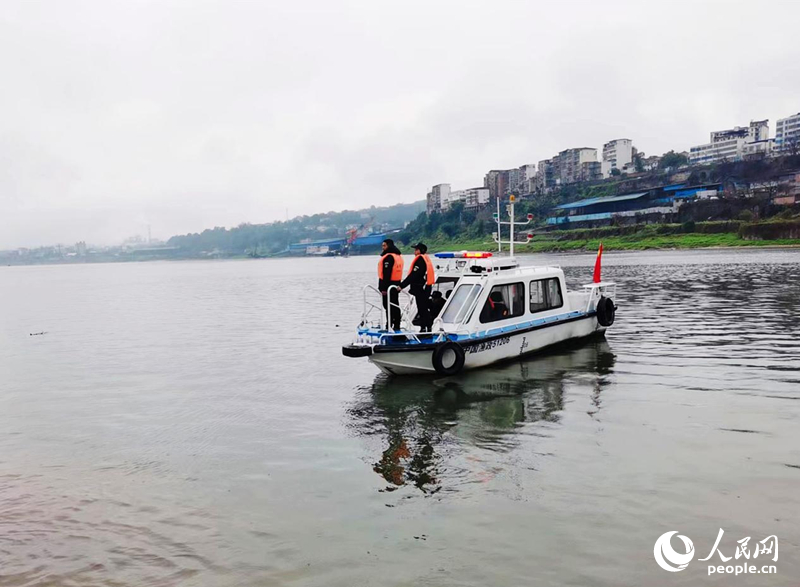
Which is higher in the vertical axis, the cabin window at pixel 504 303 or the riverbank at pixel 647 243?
the riverbank at pixel 647 243

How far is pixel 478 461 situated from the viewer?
9414 millimetres

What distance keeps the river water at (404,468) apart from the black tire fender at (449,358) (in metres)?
0.36

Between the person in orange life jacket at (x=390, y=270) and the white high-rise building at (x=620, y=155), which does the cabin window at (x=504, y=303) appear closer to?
the person in orange life jacket at (x=390, y=270)

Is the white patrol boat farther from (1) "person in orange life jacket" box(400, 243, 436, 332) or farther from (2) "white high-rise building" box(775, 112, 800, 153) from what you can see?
(2) "white high-rise building" box(775, 112, 800, 153)

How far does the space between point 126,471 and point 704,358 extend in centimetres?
1410

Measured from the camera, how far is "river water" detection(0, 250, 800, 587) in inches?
260

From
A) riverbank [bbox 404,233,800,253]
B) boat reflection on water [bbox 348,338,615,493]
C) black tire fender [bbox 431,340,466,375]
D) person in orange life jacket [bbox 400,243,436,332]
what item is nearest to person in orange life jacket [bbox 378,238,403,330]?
person in orange life jacket [bbox 400,243,436,332]

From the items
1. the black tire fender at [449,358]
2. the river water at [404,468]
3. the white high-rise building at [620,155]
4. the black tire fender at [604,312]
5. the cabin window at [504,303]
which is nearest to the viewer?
the river water at [404,468]

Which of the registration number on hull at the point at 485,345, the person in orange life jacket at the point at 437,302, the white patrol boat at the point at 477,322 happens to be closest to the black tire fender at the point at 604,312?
the white patrol boat at the point at 477,322

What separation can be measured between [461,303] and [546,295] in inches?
132

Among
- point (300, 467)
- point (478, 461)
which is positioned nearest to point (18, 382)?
point (300, 467)

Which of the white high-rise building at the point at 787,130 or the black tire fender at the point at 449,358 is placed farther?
the white high-rise building at the point at 787,130

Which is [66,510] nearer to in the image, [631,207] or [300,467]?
[300,467]

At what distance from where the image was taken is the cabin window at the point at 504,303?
52.0 feet
